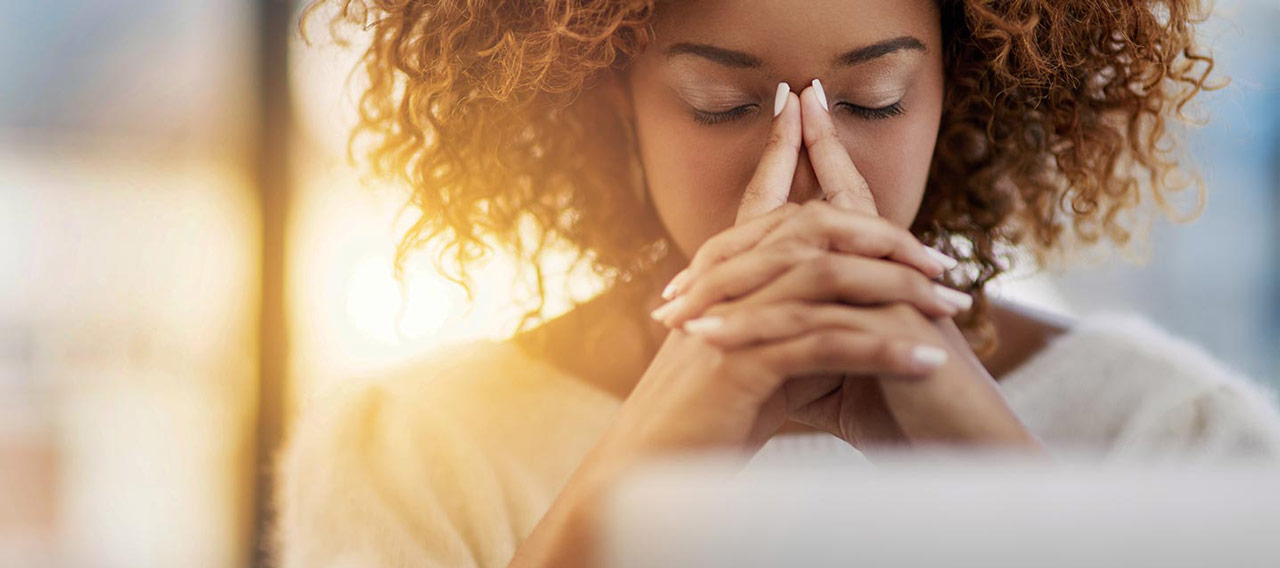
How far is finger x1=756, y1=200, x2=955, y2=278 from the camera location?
68 centimetres

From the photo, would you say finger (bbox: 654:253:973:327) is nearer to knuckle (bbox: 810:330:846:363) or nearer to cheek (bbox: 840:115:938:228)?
knuckle (bbox: 810:330:846:363)

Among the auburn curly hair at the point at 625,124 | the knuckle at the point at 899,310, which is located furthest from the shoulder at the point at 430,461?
the knuckle at the point at 899,310

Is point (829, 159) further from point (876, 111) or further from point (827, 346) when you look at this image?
point (827, 346)

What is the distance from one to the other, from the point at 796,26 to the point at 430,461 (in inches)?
22.9

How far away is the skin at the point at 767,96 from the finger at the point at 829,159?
0.5 inches

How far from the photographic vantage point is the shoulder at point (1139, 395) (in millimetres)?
995

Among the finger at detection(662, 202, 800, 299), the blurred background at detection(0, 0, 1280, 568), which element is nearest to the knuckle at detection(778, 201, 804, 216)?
the finger at detection(662, 202, 800, 299)

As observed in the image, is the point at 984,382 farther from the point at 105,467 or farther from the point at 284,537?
the point at 105,467

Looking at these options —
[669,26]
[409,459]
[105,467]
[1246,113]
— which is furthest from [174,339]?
[1246,113]

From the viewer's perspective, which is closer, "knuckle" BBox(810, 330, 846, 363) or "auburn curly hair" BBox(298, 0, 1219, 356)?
"knuckle" BBox(810, 330, 846, 363)

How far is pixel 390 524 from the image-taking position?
0.95m

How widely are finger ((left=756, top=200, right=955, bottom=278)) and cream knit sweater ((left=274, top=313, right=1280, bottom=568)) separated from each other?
367mm

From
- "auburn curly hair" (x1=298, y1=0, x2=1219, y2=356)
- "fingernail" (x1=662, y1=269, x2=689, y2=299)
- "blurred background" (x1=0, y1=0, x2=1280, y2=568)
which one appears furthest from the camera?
"blurred background" (x1=0, y1=0, x2=1280, y2=568)

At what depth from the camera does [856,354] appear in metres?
0.64
